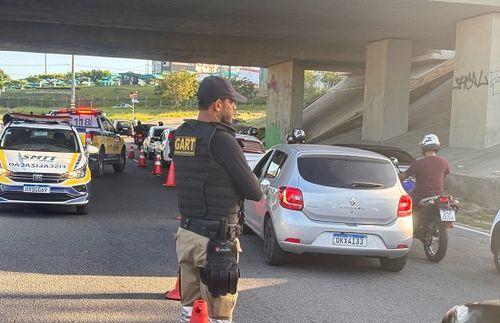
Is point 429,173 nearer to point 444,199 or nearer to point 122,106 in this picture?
point 444,199

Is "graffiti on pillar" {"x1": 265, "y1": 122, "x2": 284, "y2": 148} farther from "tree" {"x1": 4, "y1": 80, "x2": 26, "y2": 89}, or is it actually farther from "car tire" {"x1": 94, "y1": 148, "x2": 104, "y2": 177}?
"tree" {"x1": 4, "y1": 80, "x2": 26, "y2": 89}

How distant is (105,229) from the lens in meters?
9.49

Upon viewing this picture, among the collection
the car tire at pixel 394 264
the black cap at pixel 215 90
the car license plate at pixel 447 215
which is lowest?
the car tire at pixel 394 264

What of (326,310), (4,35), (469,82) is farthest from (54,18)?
(326,310)

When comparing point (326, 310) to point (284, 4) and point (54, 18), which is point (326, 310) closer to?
point (284, 4)

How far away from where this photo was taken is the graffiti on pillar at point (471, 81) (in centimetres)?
1888

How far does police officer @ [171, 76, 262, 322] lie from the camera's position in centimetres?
333

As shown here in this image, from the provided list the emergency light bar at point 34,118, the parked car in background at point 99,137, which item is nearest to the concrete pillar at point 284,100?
the parked car in background at point 99,137

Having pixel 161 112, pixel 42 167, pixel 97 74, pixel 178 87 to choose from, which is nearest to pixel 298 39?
pixel 42 167

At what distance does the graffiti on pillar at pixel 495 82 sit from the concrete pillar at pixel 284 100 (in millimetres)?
14843

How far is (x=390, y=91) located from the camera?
2530cm

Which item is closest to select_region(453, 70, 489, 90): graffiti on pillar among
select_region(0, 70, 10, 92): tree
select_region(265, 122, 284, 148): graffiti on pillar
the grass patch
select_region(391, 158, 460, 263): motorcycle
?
select_region(391, 158, 460, 263): motorcycle

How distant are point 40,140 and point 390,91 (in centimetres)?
1722

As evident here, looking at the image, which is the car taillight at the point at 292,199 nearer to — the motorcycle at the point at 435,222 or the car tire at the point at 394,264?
the car tire at the point at 394,264
